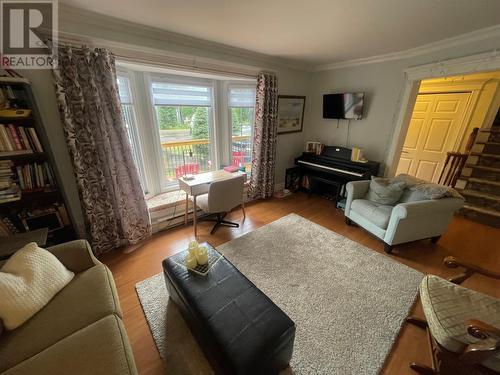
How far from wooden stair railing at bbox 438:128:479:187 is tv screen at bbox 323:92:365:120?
1677mm

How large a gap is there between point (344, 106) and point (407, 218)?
6.79ft

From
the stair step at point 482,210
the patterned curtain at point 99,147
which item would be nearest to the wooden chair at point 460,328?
the stair step at point 482,210

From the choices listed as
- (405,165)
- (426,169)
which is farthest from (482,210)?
(405,165)

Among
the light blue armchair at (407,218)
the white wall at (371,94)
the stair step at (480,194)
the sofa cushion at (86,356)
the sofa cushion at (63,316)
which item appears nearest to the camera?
the sofa cushion at (86,356)

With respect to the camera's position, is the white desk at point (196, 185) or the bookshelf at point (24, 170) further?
the white desk at point (196, 185)

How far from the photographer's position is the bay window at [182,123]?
99.9 inches

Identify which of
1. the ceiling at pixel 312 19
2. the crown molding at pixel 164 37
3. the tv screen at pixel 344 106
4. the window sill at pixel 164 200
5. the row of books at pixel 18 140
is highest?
the ceiling at pixel 312 19

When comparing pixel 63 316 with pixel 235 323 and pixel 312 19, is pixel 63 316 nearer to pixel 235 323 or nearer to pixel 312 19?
pixel 235 323

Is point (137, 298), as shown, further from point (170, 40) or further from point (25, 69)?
point (170, 40)

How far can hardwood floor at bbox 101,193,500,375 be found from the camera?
132cm

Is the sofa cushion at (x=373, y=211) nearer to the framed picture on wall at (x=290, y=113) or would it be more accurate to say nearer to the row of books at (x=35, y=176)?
the framed picture on wall at (x=290, y=113)

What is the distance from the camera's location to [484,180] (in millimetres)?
3055

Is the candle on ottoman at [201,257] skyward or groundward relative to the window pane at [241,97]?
groundward

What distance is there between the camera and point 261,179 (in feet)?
11.6
